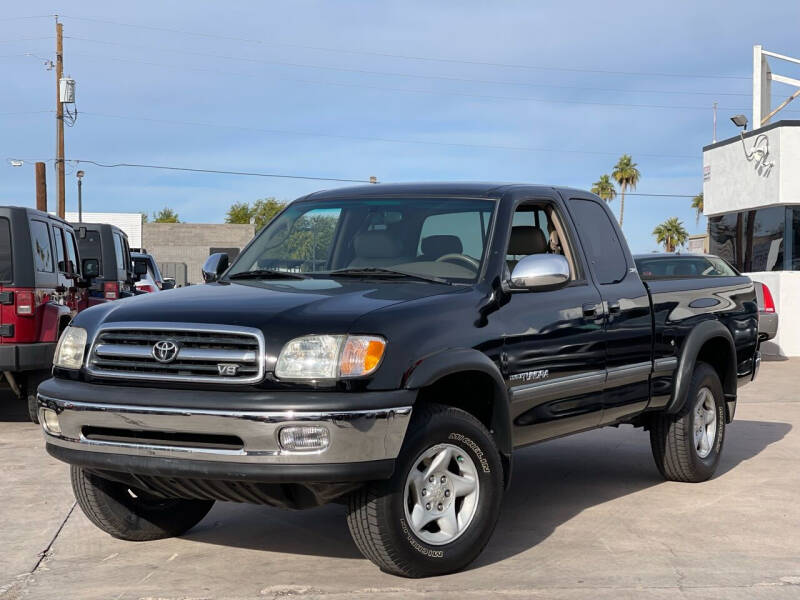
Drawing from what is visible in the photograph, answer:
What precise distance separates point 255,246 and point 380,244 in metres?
0.89

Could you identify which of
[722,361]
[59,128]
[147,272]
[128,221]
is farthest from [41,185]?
[722,361]

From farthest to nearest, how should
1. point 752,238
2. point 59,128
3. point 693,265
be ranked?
point 59,128 < point 752,238 < point 693,265

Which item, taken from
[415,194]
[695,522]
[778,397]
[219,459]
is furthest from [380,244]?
[778,397]

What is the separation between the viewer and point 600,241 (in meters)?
7.21

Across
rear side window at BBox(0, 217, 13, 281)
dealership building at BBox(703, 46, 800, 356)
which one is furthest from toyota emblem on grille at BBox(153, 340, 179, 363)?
dealership building at BBox(703, 46, 800, 356)

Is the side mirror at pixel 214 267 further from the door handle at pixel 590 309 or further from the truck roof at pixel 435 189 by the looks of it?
the door handle at pixel 590 309

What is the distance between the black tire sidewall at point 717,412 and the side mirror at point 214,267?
3.33m

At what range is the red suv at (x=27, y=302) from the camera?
33.6 ft

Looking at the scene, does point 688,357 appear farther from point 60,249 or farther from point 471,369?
point 60,249

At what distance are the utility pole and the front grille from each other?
3148 centimetres

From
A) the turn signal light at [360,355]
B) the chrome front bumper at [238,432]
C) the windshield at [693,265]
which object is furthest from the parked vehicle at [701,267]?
the chrome front bumper at [238,432]

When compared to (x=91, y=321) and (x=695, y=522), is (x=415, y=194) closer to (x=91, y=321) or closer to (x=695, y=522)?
(x=91, y=321)

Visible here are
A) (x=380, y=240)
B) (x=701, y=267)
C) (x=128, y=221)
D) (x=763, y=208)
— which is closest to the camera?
(x=380, y=240)

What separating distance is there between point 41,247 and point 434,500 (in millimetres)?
6932
